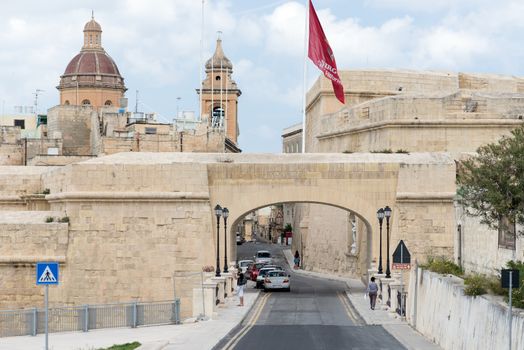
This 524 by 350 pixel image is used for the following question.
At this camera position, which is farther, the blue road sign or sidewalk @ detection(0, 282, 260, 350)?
sidewalk @ detection(0, 282, 260, 350)

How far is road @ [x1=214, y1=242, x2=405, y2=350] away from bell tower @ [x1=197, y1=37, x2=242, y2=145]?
4830cm

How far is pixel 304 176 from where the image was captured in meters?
38.4

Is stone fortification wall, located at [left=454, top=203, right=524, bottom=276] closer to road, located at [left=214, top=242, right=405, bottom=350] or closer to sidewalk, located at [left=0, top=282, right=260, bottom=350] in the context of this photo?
road, located at [left=214, top=242, right=405, bottom=350]

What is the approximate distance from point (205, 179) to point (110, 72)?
5493 centimetres

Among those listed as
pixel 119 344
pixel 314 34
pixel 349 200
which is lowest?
A: pixel 119 344

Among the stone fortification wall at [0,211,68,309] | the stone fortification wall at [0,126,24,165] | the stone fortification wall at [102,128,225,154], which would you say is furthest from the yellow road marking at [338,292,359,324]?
the stone fortification wall at [0,126,24,165]

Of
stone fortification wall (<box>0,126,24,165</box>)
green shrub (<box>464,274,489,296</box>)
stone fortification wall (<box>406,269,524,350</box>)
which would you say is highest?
stone fortification wall (<box>0,126,24,165</box>)

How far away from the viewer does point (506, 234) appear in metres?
24.6

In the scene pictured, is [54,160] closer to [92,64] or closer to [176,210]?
[92,64]

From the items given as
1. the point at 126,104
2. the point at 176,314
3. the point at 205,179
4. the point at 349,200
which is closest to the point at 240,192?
the point at 205,179

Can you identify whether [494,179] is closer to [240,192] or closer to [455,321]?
[455,321]

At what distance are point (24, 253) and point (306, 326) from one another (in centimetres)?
1297

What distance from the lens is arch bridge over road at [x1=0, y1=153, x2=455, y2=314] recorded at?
3784 centimetres

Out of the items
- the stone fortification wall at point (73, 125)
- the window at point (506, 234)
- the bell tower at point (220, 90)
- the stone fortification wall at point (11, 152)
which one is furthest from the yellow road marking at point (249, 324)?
the bell tower at point (220, 90)
